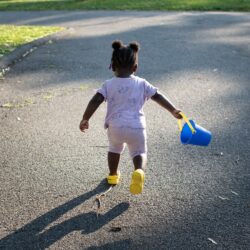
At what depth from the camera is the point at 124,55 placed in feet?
10.1

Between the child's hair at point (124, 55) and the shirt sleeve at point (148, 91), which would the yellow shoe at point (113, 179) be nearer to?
the shirt sleeve at point (148, 91)

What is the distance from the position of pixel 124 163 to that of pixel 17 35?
7406 millimetres

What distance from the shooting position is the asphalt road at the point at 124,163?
280cm

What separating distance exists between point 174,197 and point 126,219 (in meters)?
0.42

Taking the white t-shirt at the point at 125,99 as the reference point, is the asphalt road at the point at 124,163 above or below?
below

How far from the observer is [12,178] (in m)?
3.56

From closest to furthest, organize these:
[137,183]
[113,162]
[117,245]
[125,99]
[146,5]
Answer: [117,245] → [137,183] → [125,99] → [113,162] → [146,5]

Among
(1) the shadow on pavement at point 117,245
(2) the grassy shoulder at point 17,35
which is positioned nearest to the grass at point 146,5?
(2) the grassy shoulder at point 17,35

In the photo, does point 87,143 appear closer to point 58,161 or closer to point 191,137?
point 58,161

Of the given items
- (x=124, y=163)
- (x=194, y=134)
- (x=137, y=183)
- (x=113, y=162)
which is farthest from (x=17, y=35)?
(x=137, y=183)

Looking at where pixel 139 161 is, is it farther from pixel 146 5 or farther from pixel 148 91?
pixel 146 5

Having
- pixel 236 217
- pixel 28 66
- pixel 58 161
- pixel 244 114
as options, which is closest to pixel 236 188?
pixel 236 217

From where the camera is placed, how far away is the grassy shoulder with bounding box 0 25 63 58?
8.91 metres

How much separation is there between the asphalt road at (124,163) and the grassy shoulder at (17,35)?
116cm
